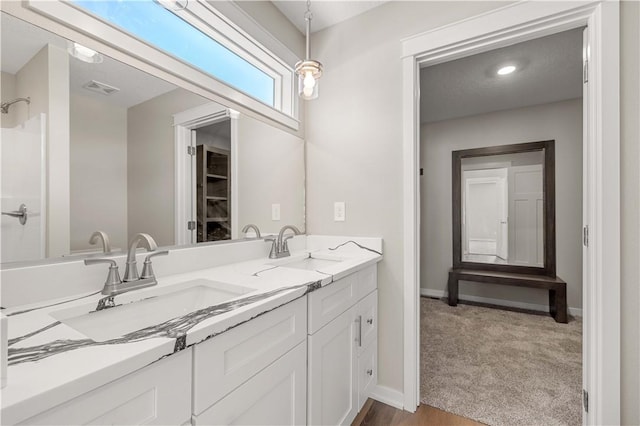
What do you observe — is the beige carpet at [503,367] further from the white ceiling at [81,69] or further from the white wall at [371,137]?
the white ceiling at [81,69]

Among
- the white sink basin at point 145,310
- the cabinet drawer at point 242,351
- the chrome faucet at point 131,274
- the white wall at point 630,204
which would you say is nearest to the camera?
the cabinet drawer at point 242,351

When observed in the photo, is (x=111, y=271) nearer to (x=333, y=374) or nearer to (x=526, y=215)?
(x=333, y=374)

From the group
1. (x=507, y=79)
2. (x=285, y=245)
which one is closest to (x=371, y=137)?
(x=285, y=245)

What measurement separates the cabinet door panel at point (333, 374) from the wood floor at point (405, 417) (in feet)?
0.66

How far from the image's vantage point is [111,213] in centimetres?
104

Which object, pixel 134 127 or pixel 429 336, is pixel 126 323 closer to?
pixel 134 127

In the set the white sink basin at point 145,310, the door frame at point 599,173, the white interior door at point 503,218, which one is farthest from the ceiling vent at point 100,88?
the white interior door at point 503,218

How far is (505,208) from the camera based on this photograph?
343 cm

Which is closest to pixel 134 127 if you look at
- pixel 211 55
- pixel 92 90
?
pixel 92 90

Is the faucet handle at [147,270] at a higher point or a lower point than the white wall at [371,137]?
lower

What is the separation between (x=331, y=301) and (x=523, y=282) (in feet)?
9.37

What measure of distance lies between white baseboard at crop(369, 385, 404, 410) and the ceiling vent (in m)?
1.99

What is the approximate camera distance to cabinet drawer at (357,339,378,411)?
150 cm

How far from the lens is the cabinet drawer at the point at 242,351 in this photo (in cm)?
67
